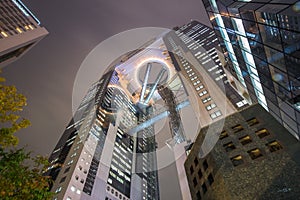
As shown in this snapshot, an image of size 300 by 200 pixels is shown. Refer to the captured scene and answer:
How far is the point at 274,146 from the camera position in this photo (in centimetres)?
2553

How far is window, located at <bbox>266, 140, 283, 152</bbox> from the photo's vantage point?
82.3 feet

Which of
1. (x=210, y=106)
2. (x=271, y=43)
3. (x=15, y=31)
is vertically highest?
(x=15, y=31)

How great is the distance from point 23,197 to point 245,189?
21.6m

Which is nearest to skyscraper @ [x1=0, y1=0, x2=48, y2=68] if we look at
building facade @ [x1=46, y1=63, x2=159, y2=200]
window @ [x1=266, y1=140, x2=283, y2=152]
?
building facade @ [x1=46, y1=63, x2=159, y2=200]

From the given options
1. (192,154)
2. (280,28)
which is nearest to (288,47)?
(280,28)

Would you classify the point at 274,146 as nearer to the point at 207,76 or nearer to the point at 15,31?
the point at 207,76

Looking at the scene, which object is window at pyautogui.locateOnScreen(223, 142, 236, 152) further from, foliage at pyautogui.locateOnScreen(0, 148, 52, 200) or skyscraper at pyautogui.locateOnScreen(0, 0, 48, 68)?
skyscraper at pyautogui.locateOnScreen(0, 0, 48, 68)

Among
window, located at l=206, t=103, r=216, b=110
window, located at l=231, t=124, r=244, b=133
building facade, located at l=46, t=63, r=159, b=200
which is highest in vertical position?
window, located at l=231, t=124, r=244, b=133

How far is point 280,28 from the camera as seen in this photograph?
11078 mm

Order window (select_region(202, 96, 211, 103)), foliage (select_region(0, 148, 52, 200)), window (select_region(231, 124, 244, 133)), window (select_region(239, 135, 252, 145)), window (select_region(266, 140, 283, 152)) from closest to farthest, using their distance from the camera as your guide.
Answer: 1. foliage (select_region(0, 148, 52, 200))
2. window (select_region(266, 140, 283, 152))
3. window (select_region(239, 135, 252, 145))
4. window (select_region(231, 124, 244, 133))
5. window (select_region(202, 96, 211, 103))

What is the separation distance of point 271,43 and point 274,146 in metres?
17.6

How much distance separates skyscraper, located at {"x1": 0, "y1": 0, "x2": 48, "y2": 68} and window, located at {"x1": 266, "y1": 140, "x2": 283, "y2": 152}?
53.4 metres

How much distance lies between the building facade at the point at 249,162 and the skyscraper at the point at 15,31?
47069mm

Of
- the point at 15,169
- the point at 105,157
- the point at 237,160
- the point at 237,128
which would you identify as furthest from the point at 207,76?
the point at 15,169
